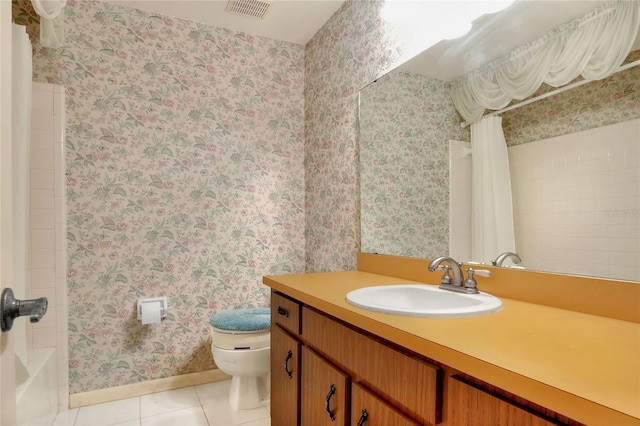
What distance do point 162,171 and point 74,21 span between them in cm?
98

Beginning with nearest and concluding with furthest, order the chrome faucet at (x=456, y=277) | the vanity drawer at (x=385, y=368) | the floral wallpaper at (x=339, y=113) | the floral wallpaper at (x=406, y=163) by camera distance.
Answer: the vanity drawer at (x=385, y=368), the chrome faucet at (x=456, y=277), the floral wallpaper at (x=406, y=163), the floral wallpaper at (x=339, y=113)

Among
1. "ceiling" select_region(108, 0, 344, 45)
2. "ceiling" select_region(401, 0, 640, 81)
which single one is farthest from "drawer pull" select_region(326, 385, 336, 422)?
"ceiling" select_region(108, 0, 344, 45)

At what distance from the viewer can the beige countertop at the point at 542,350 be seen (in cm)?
52

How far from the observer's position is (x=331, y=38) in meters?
2.34

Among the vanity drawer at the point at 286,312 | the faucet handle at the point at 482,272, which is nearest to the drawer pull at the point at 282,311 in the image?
the vanity drawer at the point at 286,312

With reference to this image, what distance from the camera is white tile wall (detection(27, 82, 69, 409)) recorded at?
78.6 inches

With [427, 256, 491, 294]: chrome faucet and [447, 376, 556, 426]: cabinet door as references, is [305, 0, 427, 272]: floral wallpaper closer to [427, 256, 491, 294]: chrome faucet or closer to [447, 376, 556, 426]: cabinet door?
[427, 256, 491, 294]: chrome faucet

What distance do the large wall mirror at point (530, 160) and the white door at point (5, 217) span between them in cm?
130

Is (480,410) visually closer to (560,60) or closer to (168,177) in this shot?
(560,60)

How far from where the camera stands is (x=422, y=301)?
1.34m

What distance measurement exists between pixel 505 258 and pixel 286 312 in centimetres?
86

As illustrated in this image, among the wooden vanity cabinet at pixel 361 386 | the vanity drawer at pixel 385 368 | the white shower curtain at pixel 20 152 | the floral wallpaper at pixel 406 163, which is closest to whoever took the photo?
the wooden vanity cabinet at pixel 361 386

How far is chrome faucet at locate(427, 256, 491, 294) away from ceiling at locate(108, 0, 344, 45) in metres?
1.74

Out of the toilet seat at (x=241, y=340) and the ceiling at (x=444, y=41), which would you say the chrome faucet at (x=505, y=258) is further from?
the toilet seat at (x=241, y=340)
